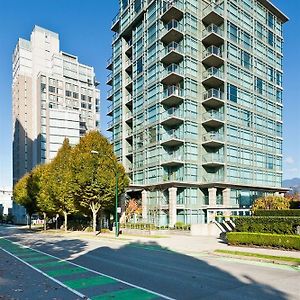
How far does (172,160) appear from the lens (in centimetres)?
4628

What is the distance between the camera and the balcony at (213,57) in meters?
48.8

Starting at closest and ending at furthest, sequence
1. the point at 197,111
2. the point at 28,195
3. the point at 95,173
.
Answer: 1. the point at 95,173
2. the point at 197,111
3. the point at 28,195

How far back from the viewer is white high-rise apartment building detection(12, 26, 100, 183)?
121 meters

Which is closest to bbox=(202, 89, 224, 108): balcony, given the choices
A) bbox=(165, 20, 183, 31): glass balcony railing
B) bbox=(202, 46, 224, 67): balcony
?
bbox=(202, 46, 224, 67): balcony

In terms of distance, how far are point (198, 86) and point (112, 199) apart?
19954mm

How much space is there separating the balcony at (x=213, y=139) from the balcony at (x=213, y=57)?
9.86 m

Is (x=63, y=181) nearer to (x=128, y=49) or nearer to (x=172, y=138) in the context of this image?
(x=172, y=138)

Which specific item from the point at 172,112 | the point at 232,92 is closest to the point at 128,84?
the point at 172,112

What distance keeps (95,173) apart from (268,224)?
20738 mm

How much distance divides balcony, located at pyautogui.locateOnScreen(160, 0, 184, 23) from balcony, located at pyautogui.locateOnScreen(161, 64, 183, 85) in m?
7.01

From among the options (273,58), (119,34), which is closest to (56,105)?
(119,34)

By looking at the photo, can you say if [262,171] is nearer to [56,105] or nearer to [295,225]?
[295,225]

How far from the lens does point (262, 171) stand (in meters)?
55.2

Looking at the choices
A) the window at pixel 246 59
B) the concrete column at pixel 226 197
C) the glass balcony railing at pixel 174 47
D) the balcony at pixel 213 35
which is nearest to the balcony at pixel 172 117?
the glass balcony railing at pixel 174 47
